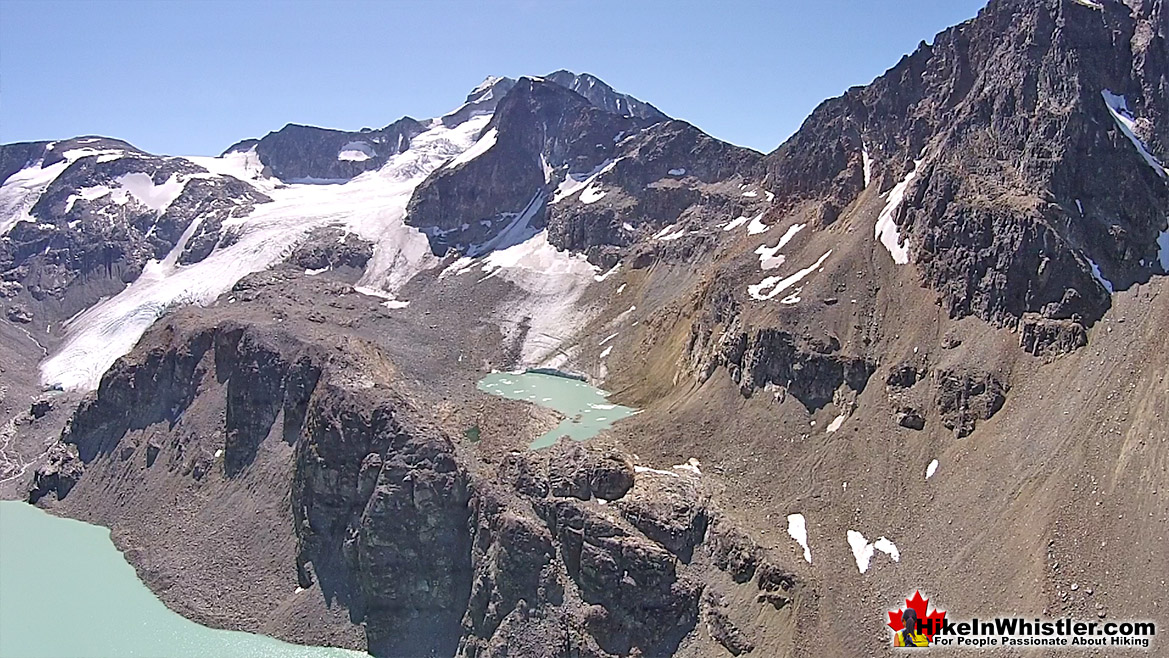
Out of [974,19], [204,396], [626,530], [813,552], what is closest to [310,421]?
[204,396]

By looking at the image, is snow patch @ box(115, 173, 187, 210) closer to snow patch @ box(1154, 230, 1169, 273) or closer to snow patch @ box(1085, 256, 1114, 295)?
snow patch @ box(1085, 256, 1114, 295)

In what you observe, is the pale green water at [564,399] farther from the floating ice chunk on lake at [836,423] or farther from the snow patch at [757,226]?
the snow patch at [757,226]

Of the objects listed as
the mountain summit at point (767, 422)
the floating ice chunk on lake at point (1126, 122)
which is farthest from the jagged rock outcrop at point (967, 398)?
the floating ice chunk on lake at point (1126, 122)

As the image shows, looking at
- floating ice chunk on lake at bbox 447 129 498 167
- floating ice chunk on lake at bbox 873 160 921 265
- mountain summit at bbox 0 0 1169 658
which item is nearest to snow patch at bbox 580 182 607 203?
floating ice chunk on lake at bbox 447 129 498 167

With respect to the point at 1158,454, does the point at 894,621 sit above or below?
below

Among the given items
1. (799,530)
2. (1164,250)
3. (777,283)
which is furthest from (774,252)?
(799,530)

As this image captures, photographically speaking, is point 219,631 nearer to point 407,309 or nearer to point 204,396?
point 204,396
